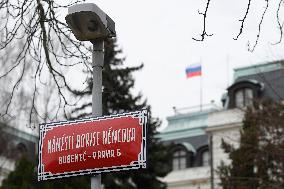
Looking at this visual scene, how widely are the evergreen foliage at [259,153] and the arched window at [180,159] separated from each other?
984 inches

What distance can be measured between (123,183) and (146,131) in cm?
2569

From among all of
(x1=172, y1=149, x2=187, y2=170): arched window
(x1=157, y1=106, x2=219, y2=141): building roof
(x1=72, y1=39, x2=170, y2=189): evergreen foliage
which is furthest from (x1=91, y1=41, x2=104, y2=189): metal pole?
(x1=157, y1=106, x2=219, y2=141): building roof

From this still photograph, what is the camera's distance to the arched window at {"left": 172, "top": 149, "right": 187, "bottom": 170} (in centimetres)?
5678

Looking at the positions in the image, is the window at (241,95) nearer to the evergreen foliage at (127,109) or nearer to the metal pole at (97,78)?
the evergreen foliage at (127,109)

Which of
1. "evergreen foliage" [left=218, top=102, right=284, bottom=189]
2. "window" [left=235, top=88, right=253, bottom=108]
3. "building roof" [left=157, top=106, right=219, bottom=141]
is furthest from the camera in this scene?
"building roof" [left=157, top=106, right=219, bottom=141]

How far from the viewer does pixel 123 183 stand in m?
32.3

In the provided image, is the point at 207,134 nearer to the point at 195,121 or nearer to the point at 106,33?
the point at 195,121

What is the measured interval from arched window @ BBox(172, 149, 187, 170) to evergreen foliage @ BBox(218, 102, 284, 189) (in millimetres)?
24986

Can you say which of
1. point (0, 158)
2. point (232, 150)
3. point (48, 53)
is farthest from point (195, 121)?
point (48, 53)

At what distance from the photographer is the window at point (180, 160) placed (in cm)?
5681

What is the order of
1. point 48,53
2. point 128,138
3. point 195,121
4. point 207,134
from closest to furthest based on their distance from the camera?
1. point 128,138
2. point 48,53
3. point 207,134
4. point 195,121

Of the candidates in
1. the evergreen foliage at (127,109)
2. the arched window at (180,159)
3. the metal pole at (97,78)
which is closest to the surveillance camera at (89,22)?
the metal pole at (97,78)

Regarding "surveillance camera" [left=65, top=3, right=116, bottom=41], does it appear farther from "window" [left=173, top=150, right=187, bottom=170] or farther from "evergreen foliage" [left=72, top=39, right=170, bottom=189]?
"window" [left=173, top=150, right=187, bottom=170]

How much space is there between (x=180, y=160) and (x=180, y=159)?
7cm
